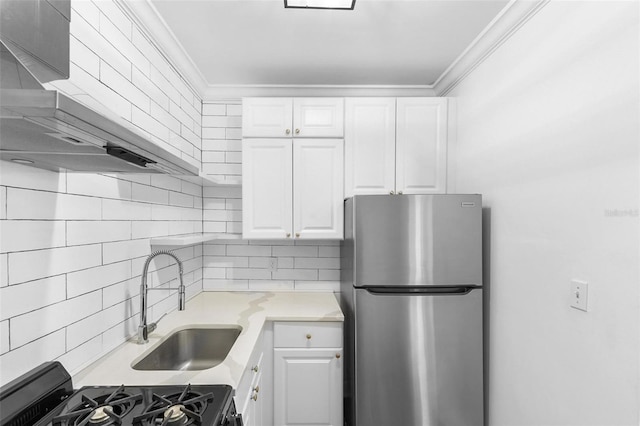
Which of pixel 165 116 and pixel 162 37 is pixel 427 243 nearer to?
pixel 165 116

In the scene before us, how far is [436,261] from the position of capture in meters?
1.89

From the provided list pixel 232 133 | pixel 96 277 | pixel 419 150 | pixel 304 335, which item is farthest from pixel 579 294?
pixel 232 133

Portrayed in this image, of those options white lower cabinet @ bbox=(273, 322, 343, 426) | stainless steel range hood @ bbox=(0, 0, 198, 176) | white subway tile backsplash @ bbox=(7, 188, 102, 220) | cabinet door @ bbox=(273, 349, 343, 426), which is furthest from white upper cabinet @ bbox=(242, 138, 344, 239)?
stainless steel range hood @ bbox=(0, 0, 198, 176)

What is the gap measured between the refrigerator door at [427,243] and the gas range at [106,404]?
1.06m

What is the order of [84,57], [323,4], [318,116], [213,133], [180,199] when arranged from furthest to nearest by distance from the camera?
Answer: [213,133] < [318,116] < [180,199] < [323,4] < [84,57]

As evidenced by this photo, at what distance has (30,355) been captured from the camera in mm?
1034

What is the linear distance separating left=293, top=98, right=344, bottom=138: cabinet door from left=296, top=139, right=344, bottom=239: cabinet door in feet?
0.21

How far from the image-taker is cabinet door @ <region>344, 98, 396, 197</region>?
7.54 ft

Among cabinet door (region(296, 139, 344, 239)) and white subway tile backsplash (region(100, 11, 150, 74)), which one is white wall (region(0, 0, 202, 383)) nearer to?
white subway tile backsplash (region(100, 11, 150, 74))

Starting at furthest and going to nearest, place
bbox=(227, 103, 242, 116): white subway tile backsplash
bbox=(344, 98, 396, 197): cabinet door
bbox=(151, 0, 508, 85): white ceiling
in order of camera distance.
Result: bbox=(227, 103, 242, 116): white subway tile backsplash
bbox=(344, 98, 396, 197): cabinet door
bbox=(151, 0, 508, 85): white ceiling

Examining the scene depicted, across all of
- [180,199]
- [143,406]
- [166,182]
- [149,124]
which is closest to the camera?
[143,406]

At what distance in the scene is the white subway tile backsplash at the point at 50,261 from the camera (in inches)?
39.0

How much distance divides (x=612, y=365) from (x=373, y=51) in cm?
196

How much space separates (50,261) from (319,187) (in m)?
1.55
